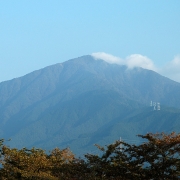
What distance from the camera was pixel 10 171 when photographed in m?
34.0

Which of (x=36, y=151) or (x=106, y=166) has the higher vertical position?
(x=36, y=151)

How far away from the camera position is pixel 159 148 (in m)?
29.3

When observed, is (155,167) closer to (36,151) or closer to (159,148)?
(159,148)

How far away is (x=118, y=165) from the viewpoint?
30.0 m

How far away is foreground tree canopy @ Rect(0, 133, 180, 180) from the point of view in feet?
95.0

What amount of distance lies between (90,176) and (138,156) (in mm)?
3489

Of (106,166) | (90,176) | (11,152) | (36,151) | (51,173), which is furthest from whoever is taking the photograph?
(36,151)

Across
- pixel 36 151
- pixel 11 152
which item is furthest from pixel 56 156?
pixel 11 152

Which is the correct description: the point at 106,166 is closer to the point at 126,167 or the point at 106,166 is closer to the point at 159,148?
the point at 126,167

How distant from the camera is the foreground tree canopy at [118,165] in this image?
2895 cm

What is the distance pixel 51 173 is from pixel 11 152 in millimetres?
3953

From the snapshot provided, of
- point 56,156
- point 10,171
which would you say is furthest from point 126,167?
point 56,156

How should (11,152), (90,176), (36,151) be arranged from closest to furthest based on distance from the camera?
1. (90,176)
2. (11,152)
3. (36,151)

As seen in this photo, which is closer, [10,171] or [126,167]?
[126,167]
